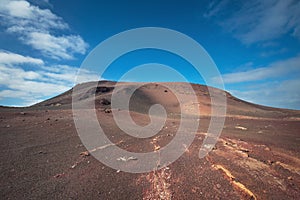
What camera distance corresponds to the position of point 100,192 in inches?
169

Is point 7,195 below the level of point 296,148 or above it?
below

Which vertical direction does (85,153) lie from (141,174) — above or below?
above

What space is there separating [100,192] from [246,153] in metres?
5.88

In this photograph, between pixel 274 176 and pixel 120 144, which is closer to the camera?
pixel 274 176

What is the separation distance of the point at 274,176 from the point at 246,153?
2.07 metres

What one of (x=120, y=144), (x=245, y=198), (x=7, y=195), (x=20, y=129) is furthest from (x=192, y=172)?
(x=20, y=129)

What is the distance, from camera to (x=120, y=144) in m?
8.29

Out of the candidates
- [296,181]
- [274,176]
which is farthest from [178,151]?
[296,181]

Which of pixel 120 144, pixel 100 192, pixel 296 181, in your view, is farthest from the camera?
pixel 120 144

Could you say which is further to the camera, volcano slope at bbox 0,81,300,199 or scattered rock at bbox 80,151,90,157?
scattered rock at bbox 80,151,90,157

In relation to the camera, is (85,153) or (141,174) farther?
(85,153)

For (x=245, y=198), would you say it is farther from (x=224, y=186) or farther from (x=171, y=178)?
(x=171, y=178)

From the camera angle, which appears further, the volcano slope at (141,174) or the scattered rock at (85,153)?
the scattered rock at (85,153)

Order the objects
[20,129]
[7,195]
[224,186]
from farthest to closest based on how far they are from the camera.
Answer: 1. [20,129]
2. [224,186]
3. [7,195]
